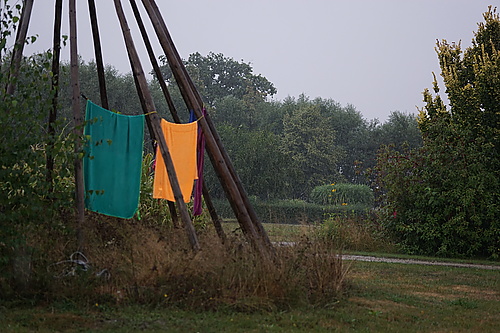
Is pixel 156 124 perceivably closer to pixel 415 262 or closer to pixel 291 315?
pixel 291 315

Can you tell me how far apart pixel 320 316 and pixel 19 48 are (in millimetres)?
4568

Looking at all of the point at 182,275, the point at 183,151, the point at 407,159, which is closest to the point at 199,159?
the point at 183,151

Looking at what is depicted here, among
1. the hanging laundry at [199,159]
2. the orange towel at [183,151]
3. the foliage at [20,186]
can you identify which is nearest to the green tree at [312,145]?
the hanging laundry at [199,159]

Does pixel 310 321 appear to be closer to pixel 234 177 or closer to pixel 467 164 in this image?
pixel 234 177

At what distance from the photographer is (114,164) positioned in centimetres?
793

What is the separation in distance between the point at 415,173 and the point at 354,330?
9.78m

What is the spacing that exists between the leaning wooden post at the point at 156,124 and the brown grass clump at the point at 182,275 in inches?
10.1

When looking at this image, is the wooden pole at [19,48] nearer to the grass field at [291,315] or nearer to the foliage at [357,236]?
the grass field at [291,315]

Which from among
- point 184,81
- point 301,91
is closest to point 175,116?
point 184,81

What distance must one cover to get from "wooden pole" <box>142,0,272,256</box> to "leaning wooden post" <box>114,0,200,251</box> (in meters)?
0.39

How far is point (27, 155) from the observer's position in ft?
20.3

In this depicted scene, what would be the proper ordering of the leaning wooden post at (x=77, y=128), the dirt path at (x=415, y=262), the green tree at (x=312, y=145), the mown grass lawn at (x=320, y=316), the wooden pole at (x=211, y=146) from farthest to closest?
the green tree at (x=312, y=145) → the dirt path at (x=415, y=262) → the wooden pole at (x=211, y=146) → the leaning wooden post at (x=77, y=128) → the mown grass lawn at (x=320, y=316)

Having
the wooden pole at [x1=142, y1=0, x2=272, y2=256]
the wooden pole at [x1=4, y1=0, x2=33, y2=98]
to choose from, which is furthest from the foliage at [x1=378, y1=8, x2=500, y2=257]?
the wooden pole at [x1=4, y1=0, x2=33, y2=98]

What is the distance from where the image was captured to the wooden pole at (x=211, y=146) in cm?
746
